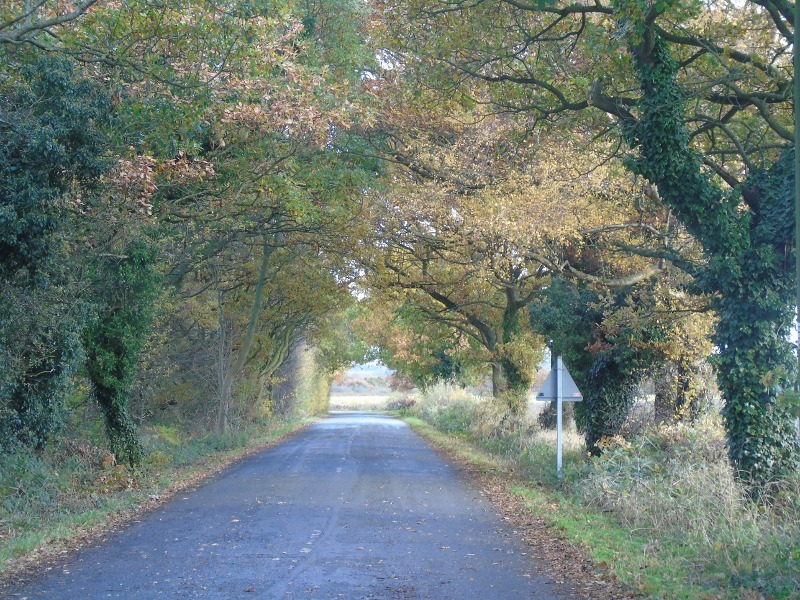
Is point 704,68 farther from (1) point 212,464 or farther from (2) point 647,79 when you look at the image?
(1) point 212,464

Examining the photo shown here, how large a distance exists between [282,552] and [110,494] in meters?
6.59

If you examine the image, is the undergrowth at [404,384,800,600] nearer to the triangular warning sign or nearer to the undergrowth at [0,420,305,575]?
the triangular warning sign

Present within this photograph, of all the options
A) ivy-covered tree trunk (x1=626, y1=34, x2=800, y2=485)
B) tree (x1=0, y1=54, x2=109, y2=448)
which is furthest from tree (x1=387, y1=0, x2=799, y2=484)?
tree (x1=0, y1=54, x2=109, y2=448)

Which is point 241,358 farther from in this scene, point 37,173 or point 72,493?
point 37,173

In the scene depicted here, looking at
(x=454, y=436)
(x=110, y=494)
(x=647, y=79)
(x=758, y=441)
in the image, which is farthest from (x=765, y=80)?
(x=454, y=436)

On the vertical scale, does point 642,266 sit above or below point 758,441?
above

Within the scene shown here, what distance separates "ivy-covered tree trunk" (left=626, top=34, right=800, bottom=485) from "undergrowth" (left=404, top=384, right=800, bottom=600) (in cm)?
71

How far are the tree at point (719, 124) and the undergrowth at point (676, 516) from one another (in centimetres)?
111

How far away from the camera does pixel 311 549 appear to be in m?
9.87

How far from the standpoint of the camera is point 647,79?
466 inches

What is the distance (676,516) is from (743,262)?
152 inches

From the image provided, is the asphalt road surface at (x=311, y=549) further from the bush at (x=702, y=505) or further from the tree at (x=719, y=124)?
the tree at (x=719, y=124)

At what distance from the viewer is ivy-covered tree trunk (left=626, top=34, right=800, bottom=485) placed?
1173 centimetres

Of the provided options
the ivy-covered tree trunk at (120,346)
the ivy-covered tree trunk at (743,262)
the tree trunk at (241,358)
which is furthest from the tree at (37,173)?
the tree trunk at (241,358)
